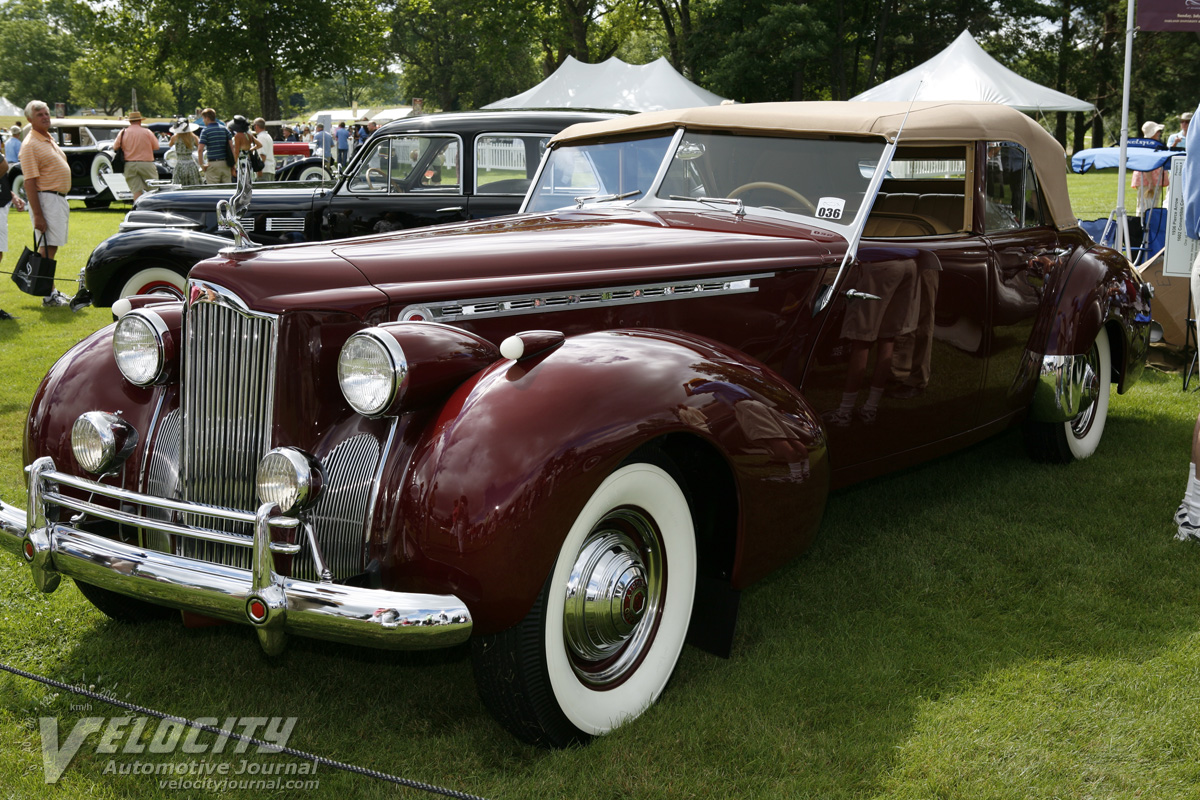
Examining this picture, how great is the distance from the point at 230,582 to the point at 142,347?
2.96 ft

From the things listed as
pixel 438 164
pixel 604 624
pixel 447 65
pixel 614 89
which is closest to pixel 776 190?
pixel 604 624

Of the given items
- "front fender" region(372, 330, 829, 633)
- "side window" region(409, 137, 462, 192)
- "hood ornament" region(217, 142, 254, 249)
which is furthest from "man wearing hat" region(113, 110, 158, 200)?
"front fender" region(372, 330, 829, 633)

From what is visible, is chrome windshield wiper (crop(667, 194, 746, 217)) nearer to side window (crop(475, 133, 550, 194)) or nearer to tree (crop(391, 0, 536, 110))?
side window (crop(475, 133, 550, 194))

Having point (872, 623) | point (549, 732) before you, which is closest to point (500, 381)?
point (549, 732)

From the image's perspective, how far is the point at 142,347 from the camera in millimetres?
2713

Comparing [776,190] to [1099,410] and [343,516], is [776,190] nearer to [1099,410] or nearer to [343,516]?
[343,516]

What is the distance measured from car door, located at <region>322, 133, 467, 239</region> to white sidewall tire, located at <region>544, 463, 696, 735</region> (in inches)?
208

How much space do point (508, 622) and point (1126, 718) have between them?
1720 mm

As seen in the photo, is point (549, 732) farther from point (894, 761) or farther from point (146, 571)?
point (146, 571)

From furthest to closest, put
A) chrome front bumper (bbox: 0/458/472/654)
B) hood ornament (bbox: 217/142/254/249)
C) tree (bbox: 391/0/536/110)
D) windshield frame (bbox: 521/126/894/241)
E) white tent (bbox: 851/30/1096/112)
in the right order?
tree (bbox: 391/0/536/110) → white tent (bbox: 851/30/1096/112) → windshield frame (bbox: 521/126/894/241) → hood ornament (bbox: 217/142/254/249) → chrome front bumper (bbox: 0/458/472/654)

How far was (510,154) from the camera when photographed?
Answer: 7.55 meters

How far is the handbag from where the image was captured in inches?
337

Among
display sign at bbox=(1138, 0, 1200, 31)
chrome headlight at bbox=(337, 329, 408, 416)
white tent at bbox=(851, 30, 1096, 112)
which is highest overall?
white tent at bbox=(851, 30, 1096, 112)

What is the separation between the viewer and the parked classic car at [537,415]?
85.9 inches
